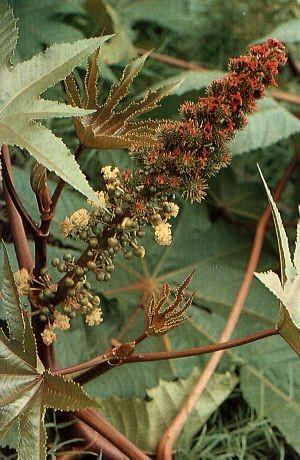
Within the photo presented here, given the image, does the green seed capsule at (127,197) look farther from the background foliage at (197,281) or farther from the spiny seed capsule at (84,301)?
the background foliage at (197,281)

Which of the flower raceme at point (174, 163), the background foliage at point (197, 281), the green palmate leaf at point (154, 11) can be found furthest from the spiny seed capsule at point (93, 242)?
the green palmate leaf at point (154, 11)

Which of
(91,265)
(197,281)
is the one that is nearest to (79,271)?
(91,265)

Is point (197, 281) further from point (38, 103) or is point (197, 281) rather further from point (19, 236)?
point (38, 103)

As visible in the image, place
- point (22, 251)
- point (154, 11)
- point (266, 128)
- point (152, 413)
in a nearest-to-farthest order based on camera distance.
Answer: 1. point (22, 251)
2. point (152, 413)
3. point (266, 128)
4. point (154, 11)

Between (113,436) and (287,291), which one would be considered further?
(113,436)

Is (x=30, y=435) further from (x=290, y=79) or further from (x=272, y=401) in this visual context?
(x=290, y=79)

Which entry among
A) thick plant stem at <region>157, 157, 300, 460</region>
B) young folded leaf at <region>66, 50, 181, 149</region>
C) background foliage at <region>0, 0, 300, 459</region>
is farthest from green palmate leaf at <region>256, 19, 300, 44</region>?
young folded leaf at <region>66, 50, 181, 149</region>
